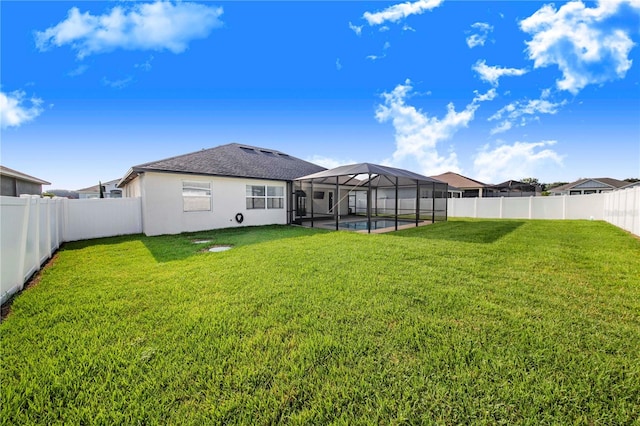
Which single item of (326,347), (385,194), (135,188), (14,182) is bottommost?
(326,347)

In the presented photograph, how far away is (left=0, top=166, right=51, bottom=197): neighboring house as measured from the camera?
1523cm

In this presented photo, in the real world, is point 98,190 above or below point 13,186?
above

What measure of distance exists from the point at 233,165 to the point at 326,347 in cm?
1134

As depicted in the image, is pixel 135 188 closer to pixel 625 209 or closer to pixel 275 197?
pixel 275 197

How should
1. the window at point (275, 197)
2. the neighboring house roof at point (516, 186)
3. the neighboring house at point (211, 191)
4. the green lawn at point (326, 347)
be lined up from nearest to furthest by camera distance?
the green lawn at point (326, 347), the neighboring house at point (211, 191), the window at point (275, 197), the neighboring house roof at point (516, 186)

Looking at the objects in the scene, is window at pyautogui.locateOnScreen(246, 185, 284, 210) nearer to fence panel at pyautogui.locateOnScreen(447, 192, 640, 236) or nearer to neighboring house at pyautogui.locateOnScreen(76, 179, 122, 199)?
fence panel at pyautogui.locateOnScreen(447, 192, 640, 236)

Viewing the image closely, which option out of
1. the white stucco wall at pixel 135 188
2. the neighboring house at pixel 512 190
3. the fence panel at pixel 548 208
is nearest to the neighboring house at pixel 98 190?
the white stucco wall at pixel 135 188

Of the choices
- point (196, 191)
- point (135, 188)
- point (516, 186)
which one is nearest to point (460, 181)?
point (516, 186)

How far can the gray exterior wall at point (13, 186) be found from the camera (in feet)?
51.0

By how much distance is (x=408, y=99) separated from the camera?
14383 mm

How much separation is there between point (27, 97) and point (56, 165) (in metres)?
12.6

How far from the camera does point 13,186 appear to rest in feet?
55.9

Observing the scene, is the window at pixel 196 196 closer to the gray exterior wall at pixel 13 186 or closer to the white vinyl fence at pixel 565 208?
the gray exterior wall at pixel 13 186

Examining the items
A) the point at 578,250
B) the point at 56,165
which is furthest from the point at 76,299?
the point at 56,165
